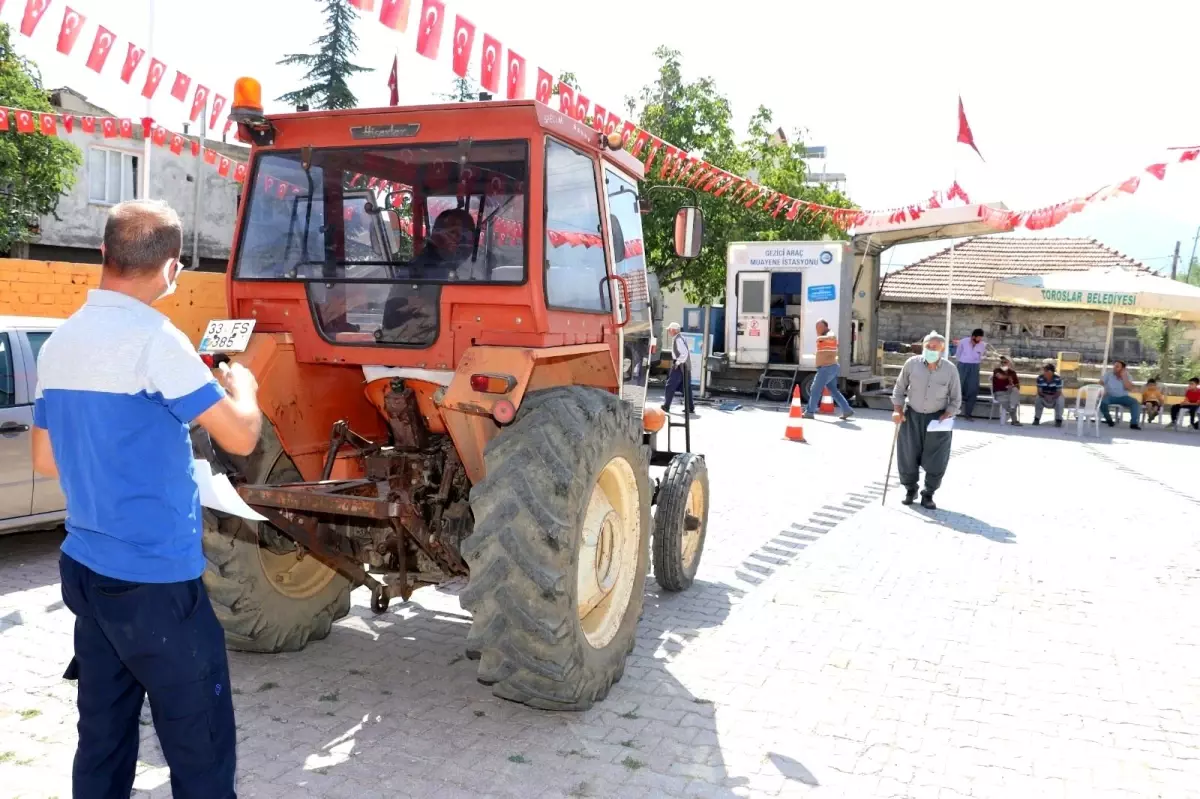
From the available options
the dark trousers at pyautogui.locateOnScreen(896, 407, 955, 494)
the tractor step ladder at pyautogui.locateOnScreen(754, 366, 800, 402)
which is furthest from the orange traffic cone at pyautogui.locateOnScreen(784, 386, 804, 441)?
the tractor step ladder at pyautogui.locateOnScreen(754, 366, 800, 402)

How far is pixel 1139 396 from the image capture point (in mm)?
19312

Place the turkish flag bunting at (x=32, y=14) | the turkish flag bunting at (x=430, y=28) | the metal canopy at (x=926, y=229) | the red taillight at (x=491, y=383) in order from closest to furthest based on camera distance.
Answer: the red taillight at (x=491, y=383) → the turkish flag bunting at (x=430, y=28) → the turkish flag bunting at (x=32, y=14) → the metal canopy at (x=926, y=229)

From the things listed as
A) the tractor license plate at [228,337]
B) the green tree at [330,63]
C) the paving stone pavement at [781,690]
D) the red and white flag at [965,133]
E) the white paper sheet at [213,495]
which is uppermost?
the green tree at [330,63]

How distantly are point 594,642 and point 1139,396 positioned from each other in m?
18.7

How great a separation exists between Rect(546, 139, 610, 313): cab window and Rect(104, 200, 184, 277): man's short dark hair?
1.90 m

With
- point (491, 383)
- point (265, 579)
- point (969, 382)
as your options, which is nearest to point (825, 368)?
point (969, 382)

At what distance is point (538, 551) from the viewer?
3717 millimetres

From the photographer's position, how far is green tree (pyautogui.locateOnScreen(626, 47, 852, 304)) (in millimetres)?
24266

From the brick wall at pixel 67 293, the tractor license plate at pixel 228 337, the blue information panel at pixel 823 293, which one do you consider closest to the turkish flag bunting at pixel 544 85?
the brick wall at pixel 67 293

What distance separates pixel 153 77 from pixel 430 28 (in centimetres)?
433

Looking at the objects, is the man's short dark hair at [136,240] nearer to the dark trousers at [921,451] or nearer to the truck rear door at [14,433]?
the truck rear door at [14,433]

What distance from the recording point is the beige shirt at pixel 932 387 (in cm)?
915

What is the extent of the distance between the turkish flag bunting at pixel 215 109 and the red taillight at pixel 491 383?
29.6ft

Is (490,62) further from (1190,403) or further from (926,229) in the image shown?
(1190,403)
